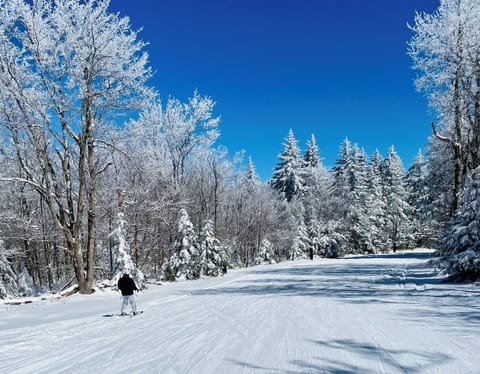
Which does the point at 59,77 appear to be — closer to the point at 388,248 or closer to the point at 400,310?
the point at 400,310

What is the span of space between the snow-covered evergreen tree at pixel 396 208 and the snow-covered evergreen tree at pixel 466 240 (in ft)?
139

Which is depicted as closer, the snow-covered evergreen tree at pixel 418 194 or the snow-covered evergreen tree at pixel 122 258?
the snow-covered evergreen tree at pixel 122 258

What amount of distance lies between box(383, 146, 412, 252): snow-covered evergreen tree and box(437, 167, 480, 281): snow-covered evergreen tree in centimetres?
4227

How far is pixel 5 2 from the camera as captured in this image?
48.3 ft

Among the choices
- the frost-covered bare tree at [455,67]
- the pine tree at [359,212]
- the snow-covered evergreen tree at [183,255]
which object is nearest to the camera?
the frost-covered bare tree at [455,67]

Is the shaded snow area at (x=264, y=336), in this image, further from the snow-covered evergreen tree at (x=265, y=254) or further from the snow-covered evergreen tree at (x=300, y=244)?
the snow-covered evergreen tree at (x=300, y=244)

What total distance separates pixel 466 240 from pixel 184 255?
16369 mm

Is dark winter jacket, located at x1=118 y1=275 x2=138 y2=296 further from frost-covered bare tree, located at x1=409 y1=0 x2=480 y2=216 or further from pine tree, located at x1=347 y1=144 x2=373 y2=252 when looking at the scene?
pine tree, located at x1=347 y1=144 x2=373 y2=252

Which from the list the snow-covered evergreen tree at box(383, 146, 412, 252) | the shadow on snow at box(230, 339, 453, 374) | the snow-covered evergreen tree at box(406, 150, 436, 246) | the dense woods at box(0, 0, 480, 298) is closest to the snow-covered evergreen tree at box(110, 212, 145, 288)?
the dense woods at box(0, 0, 480, 298)

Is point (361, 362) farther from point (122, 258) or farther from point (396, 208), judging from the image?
point (396, 208)

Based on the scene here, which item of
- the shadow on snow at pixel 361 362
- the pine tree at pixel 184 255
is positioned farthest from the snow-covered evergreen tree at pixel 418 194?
the shadow on snow at pixel 361 362

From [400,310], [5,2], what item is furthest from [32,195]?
[400,310]

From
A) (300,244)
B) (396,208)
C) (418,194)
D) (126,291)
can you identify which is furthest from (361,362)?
(418,194)

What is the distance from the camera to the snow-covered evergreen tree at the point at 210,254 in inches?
1006
